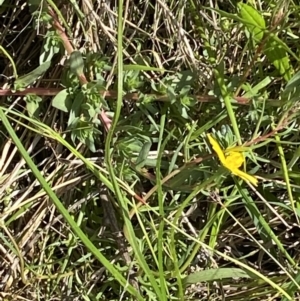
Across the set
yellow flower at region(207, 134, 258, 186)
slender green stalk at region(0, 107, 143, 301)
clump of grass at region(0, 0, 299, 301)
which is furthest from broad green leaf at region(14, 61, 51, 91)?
yellow flower at region(207, 134, 258, 186)

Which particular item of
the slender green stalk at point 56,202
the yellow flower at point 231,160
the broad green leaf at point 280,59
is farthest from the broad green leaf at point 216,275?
the broad green leaf at point 280,59

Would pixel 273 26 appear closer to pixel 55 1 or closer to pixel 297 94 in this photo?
pixel 297 94

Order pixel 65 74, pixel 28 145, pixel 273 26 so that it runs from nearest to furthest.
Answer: pixel 273 26 → pixel 65 74 → pixel 28 145

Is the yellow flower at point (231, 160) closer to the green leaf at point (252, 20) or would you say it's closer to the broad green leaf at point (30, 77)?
the green leaf at point (252, 20)

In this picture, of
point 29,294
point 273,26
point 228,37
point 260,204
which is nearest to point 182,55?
point 228,37

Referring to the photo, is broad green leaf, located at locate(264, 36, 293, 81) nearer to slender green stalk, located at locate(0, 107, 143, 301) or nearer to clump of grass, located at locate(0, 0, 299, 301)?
clump of grass, located at locate(0, 0, 299, 301)

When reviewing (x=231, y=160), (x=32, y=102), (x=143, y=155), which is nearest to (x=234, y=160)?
(x=231, y=160)
